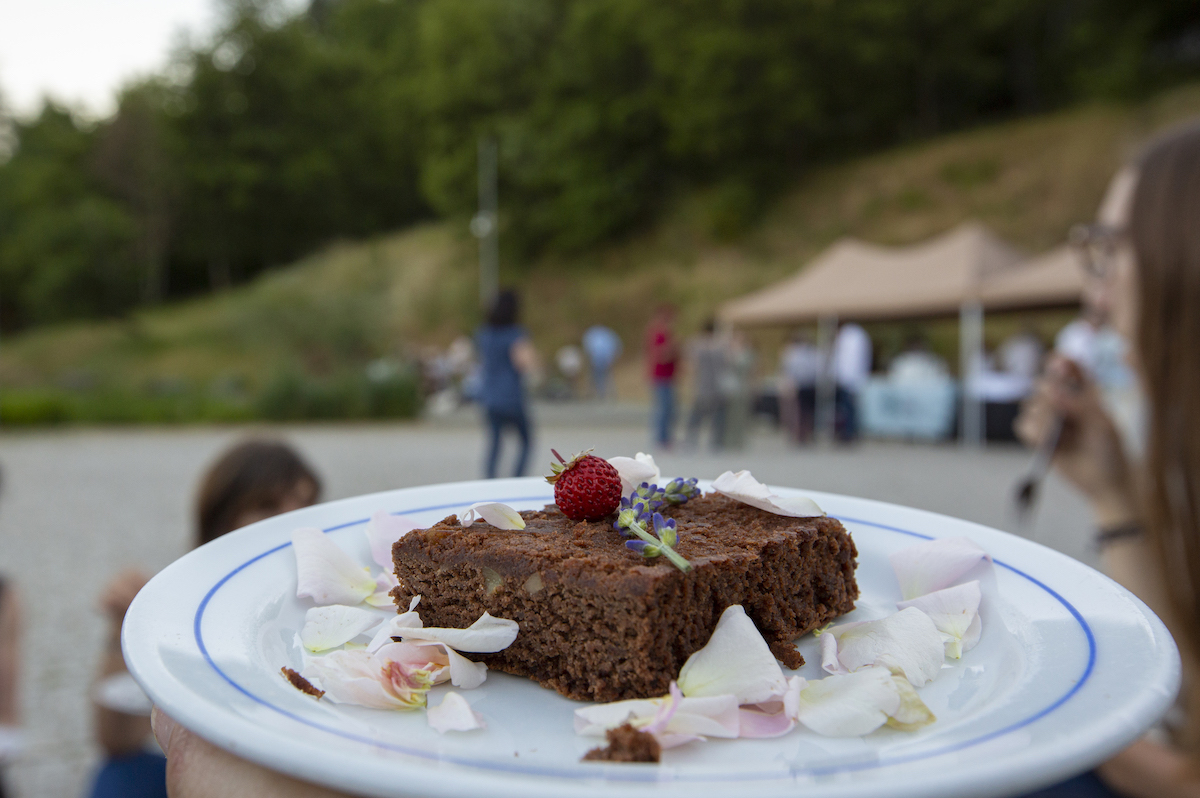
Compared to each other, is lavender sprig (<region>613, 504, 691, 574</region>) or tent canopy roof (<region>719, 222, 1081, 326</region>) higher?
tent canopy roof (<region>719, 222, 1081, 326</region>)

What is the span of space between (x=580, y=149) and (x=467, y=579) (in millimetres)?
39782

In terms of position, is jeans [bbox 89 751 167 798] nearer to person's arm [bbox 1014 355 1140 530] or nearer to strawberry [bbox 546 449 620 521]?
strawberry [bbox 546 449 620 521]

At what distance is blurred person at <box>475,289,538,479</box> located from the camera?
25.7ft

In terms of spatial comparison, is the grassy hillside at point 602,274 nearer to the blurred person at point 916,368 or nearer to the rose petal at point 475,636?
the blurred person at point 916,368

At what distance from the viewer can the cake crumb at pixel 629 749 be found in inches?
32.4

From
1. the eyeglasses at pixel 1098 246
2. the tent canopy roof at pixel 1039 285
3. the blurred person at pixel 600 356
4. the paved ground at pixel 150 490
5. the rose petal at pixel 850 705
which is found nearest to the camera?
the rose petal at pixel 850 705

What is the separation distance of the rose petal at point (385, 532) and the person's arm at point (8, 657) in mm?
2472

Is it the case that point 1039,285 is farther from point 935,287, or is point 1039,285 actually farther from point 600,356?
point 600,356

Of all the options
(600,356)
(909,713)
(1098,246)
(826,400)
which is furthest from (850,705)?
(600,356)

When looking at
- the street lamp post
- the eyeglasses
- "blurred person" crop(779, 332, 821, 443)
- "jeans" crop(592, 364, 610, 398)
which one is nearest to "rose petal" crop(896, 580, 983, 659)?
the eyeglasses

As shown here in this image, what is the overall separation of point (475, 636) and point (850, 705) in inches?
19.1

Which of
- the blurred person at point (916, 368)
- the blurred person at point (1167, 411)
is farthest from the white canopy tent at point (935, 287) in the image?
the blurred person at point (1167, 411)

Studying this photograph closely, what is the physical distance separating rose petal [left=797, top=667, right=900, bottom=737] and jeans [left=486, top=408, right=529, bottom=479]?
7.14m

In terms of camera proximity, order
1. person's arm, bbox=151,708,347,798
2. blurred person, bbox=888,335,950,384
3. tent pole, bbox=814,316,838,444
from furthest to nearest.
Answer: tent pole, bbox=814,316,838,444 → blurred person, bbox=888,335,950,384 → person's arm, bbox=151,708,347,798
